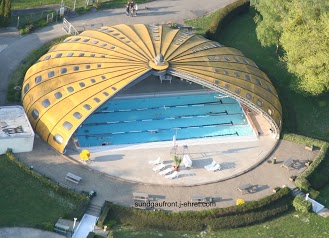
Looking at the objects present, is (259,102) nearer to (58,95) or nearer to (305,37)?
(305,37)

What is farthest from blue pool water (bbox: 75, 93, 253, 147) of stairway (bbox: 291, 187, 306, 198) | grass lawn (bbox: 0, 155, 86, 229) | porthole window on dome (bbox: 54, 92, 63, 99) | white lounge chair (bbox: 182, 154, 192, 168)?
stairway (bbox: 291, 187, 306, 198)

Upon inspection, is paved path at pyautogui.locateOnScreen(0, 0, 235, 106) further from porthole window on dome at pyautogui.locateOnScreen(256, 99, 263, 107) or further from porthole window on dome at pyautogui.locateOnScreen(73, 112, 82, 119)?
porthole window on dome at pyautogui.locateOnScreen(256, 99, 263, 107)

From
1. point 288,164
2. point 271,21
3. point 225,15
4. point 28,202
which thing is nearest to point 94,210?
point 28,202

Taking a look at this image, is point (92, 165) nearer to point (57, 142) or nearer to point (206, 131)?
point (57, 142)

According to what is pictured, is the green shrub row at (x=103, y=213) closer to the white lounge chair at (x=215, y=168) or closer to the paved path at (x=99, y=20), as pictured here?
the white lounge chair at (x=215, y=168)

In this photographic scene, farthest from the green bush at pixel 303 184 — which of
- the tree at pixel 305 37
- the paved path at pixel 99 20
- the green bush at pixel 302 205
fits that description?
the paved path at pixel 99 20
